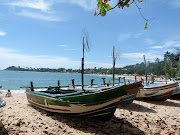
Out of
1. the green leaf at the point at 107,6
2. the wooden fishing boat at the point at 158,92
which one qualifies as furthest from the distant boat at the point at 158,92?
the green leaf at the point at 107,6

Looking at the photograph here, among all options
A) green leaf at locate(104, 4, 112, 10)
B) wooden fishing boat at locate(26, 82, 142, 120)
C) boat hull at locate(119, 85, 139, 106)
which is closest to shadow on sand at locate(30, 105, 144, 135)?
wooden fishing boat at locate(26, 82, 142, 120)

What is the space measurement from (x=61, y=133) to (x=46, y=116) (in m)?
2.10

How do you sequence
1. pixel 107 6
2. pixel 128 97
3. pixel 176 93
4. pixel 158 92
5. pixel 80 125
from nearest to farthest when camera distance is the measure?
pixel 107 6
pixel 80 125
pixel 128 97
pixel 158 92
pixel 176 93

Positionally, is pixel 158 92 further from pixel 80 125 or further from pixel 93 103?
pixel 80 125

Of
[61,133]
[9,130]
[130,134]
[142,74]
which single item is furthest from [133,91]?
[142,74]

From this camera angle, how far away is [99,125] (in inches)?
280

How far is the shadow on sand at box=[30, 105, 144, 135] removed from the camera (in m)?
6.52

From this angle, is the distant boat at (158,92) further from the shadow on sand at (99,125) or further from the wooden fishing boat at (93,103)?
the wooden fishing boat at (93,103)

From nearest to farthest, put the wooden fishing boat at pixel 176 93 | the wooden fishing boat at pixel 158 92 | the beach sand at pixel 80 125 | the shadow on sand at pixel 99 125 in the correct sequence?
the beach sand at pixel 80 125, the shadow on sand at pixel 99 125, the wooden fishing boat at pixel 158 92, the wooden fishing boat at pixel 176 93

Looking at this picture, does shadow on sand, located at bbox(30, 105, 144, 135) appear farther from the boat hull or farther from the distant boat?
the distant boat

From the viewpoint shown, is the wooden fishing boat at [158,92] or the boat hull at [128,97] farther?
the wooden fishing boat at [158,92]

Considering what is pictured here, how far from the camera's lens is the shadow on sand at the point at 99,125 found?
652 centimetres

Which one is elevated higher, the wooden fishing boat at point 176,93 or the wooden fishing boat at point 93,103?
the wooden fishing boat at point 93,103

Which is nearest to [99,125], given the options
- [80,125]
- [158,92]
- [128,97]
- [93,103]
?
[80,125]
